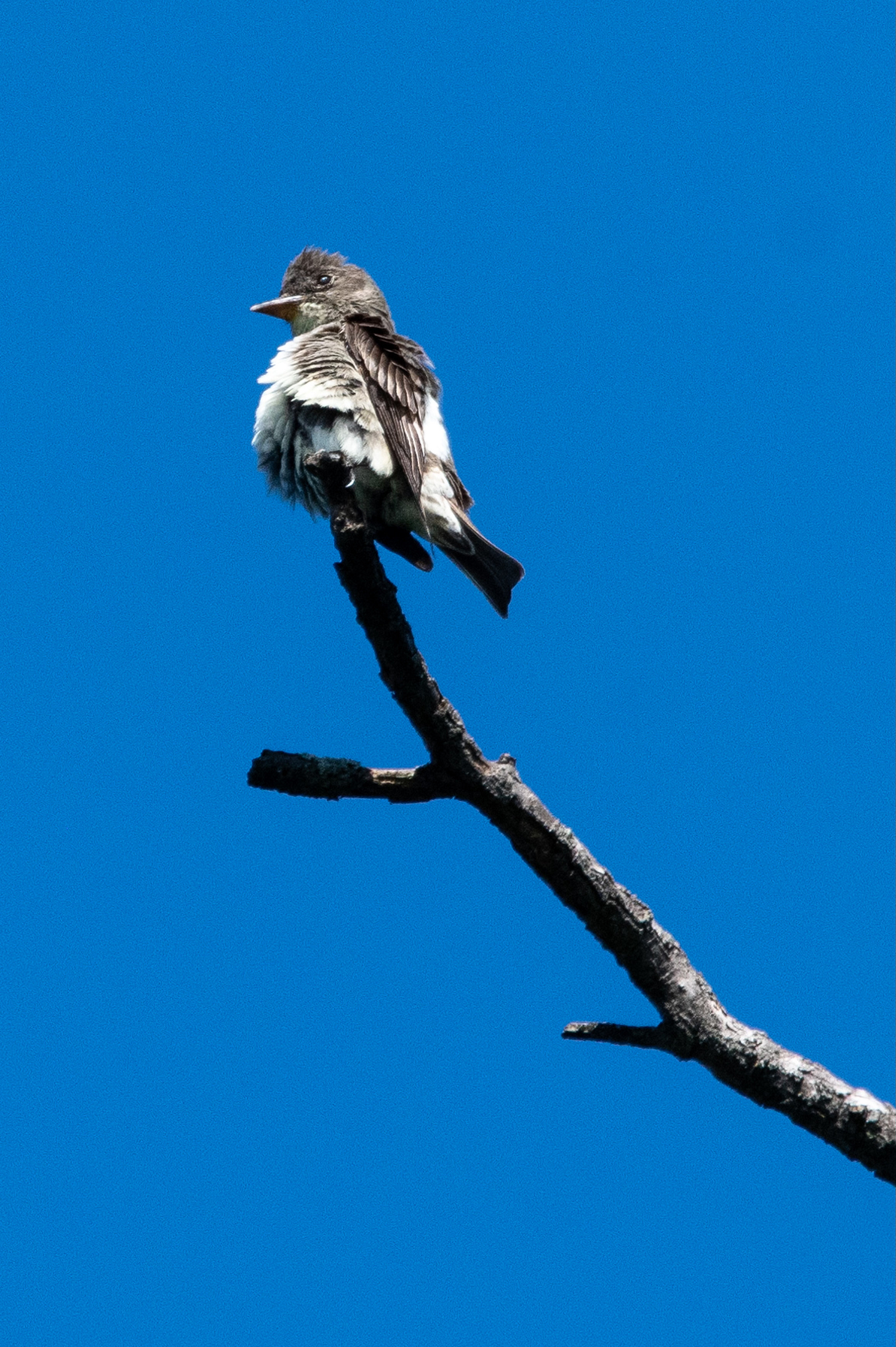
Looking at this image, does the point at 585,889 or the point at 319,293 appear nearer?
the point at 585,889

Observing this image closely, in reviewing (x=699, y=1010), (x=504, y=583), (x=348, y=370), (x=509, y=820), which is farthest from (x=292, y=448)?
(x=699, y=1010)

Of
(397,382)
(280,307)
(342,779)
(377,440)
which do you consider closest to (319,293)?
(280,307)

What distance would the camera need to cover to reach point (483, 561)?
4.82 meters

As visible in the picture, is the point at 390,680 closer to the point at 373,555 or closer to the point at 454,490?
the point at 373,555

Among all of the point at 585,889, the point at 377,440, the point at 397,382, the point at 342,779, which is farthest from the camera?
the point at 397,382

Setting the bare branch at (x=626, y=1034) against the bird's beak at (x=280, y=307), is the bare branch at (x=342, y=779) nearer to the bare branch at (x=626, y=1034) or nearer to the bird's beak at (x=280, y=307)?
the bare branch at (x=626, y=1034)

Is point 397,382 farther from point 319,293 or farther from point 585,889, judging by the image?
point 585,889

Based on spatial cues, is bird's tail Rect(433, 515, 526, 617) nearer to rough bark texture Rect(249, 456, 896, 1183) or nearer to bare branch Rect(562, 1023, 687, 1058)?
rough bark texture Rect(249, 456, 896, 1183)

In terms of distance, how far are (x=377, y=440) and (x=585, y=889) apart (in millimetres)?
1994

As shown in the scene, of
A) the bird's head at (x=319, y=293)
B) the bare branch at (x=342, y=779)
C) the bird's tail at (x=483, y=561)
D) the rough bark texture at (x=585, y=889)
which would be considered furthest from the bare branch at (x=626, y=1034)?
the bird's head at (x=319, y=293)

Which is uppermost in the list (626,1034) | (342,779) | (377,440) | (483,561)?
(377,440)

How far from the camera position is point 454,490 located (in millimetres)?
5035

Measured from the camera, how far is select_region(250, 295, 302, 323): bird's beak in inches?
234

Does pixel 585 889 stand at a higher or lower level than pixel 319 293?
lower
